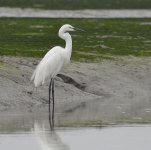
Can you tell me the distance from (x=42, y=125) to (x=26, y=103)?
295 cm

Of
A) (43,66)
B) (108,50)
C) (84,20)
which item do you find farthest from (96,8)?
(43,66)

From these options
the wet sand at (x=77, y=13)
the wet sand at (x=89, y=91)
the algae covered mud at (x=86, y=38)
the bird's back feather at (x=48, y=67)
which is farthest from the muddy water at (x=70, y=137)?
the wet sand at (x=77, y=13)

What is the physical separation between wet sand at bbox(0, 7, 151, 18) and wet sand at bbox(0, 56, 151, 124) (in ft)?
81.0

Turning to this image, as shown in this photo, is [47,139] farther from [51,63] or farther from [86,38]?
[86,38]

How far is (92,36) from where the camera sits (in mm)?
35375

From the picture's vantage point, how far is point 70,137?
631 inches

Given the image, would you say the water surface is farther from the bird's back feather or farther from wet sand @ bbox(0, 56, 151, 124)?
the bird's back feather

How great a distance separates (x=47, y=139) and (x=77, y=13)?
39542mm

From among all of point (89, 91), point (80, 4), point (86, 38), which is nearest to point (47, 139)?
point (89, 91)

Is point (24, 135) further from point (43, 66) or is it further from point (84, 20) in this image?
point (84, 20)

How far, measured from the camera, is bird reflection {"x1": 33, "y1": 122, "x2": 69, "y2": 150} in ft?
48.8

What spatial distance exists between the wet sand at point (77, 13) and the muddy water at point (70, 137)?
3472 cm

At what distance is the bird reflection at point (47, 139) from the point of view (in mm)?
14865

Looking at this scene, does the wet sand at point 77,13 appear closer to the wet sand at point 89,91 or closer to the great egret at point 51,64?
the wet sand at point 89,91
